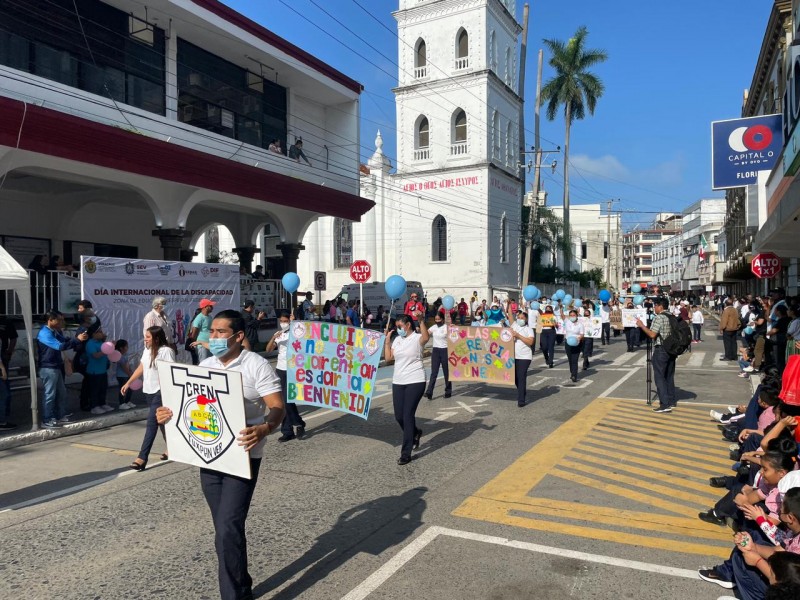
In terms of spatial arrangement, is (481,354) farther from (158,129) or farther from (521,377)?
(158,129)

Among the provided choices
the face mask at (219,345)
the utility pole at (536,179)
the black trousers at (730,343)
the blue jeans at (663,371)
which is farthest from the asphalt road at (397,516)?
the utility pole at (536,179)

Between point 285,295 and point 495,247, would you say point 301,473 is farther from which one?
point 495,247

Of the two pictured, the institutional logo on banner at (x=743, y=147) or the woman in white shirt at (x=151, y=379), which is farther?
the institutional logo on banner at (x=743, y=147)

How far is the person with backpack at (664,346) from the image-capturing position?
9.90 metres

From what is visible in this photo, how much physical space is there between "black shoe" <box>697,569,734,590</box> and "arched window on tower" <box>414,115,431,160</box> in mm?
36581

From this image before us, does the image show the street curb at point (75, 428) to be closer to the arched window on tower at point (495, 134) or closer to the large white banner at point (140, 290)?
the large white banner at point (140, 290)

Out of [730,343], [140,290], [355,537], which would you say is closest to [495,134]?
[730,343]

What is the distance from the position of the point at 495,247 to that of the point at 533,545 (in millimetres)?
34204

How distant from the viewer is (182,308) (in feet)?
43.8

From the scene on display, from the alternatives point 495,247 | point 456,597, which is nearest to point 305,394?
point 456,597

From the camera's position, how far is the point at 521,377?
1087 centimetres

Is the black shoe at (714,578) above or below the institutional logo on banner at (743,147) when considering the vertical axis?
below

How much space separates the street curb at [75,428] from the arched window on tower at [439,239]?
96.2 feet

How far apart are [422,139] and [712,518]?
3687cm
